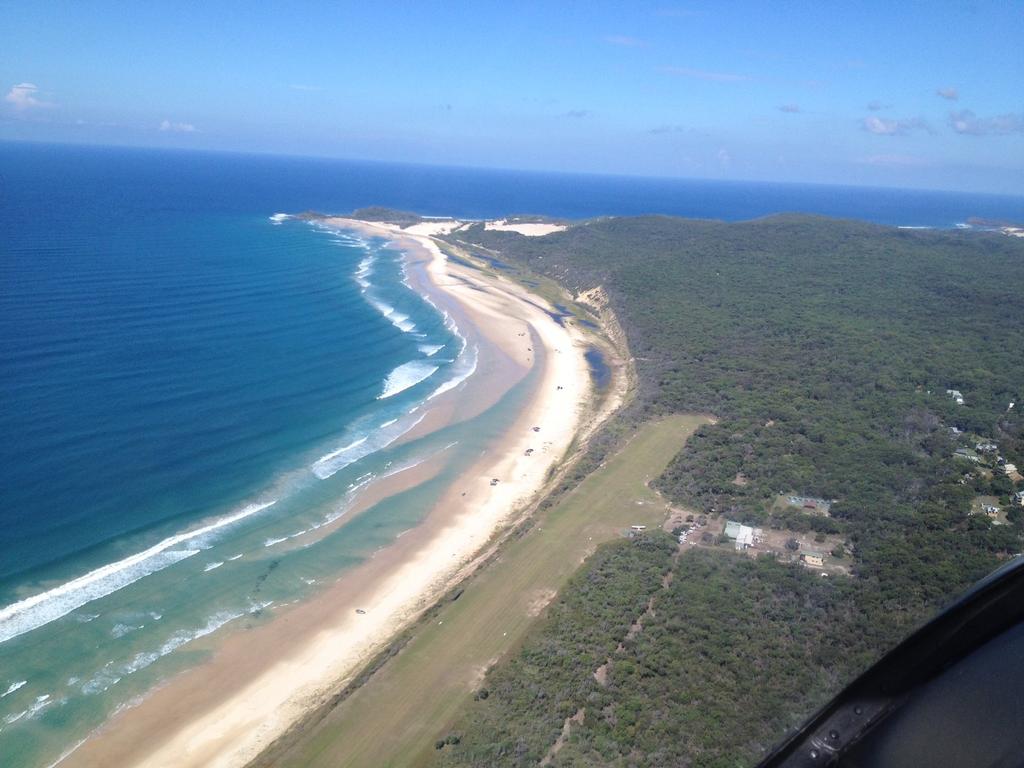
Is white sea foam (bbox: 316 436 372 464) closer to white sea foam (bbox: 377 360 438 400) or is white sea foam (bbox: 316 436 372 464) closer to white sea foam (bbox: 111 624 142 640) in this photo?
white sea foam (bbox: 377 360 438 400)

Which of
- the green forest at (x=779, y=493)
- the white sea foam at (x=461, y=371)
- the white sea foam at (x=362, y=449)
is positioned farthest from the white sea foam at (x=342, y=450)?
the green forest at (x=779, y=493)

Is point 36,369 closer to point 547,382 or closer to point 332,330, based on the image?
point 332,330

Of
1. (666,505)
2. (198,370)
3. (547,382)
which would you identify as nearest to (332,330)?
(198,370)

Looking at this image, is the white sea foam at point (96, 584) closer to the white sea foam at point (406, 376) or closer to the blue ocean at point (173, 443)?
the blue ocean at point (173, 443)

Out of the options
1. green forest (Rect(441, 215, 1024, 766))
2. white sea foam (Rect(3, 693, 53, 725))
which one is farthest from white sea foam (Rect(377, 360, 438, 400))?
white sea foam (Rect(3, 693, 53, 725))

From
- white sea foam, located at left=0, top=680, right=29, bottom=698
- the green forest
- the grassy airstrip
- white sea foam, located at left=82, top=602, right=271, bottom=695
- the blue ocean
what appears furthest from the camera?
the blue ocean
